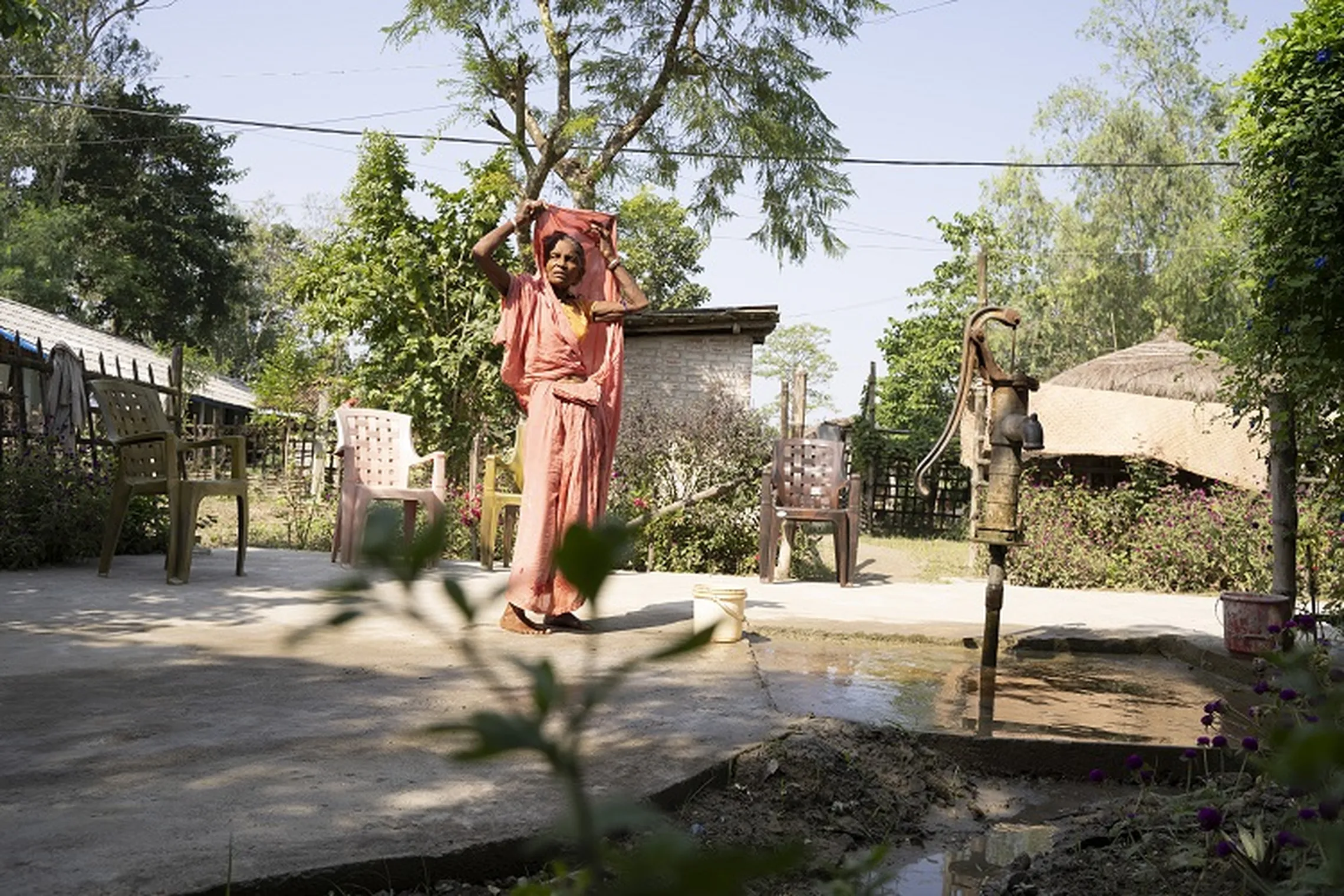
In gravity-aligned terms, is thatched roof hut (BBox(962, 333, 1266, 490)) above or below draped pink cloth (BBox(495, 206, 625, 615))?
above

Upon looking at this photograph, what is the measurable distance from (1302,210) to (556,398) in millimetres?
3314

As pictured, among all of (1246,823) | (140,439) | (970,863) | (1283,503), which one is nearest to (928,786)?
→ (970,863)

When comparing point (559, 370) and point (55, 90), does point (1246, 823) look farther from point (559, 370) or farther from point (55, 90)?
point (55, 90)

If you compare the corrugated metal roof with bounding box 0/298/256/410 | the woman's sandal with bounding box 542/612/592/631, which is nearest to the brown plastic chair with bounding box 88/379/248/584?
the woman's sandal with bounding box 542/612/592/631

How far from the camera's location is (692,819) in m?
2.78

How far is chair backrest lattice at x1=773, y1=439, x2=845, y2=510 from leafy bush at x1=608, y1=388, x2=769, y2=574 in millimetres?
576

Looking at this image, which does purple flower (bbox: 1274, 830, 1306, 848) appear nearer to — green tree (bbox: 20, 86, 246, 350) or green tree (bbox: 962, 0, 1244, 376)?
green tree (bbox: 962, 0, 1244, 376)

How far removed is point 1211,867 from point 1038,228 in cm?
3210

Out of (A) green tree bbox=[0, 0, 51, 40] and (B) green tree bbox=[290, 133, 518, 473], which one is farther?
(B) green tree bbox=[290, 133, 518, 473]

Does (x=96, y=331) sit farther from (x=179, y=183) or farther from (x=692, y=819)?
(x=692, y=819)

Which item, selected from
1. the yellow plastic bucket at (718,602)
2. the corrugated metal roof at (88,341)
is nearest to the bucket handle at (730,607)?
the yellow plastic bucket at (718,602)

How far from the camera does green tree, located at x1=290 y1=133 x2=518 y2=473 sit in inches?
512

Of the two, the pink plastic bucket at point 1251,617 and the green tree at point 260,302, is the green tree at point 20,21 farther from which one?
the green tree at point 260,302

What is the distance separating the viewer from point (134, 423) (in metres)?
7.24
